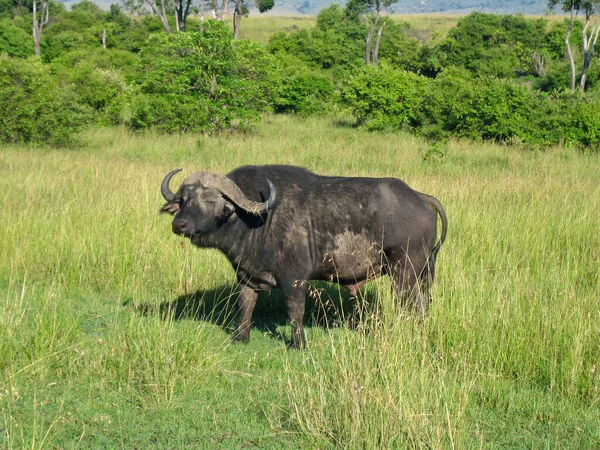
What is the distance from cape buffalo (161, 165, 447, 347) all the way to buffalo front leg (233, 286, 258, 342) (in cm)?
1

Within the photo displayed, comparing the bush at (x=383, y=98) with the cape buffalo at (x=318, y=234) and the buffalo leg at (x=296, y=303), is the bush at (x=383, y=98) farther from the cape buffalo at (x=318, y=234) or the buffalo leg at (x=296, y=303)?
the buffalo leg at (x=296, y=303)

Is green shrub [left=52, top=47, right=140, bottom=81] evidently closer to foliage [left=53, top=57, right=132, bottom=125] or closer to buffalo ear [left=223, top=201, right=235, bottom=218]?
foliage [left=53, top=57, right=132, bottom=125]

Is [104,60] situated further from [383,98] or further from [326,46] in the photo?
[383,98]

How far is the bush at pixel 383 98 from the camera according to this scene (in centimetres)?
2103

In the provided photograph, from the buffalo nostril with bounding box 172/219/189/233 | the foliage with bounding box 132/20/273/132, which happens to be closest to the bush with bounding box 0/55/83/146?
the foliage with bounding box 132/20/273/132

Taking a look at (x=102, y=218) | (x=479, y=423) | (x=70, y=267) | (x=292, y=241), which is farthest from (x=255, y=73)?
(x=479, y=423)

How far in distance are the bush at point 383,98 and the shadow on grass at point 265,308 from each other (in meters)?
14.0

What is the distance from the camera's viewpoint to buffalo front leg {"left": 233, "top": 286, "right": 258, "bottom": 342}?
609 centimetres

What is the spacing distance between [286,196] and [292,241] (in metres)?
0.38

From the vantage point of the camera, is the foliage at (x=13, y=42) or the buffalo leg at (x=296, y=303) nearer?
the buffalo leg at (x=296, y=303)

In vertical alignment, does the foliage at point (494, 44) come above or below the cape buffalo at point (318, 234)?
above

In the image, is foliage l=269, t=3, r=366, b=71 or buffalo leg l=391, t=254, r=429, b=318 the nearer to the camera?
buffalo leg l=391, t=254, r=429, b=318

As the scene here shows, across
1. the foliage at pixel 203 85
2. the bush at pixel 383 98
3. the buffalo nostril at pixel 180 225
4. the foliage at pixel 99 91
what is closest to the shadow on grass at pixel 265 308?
the buffalo nostril at pixel 180 225

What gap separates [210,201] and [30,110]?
1182cm
